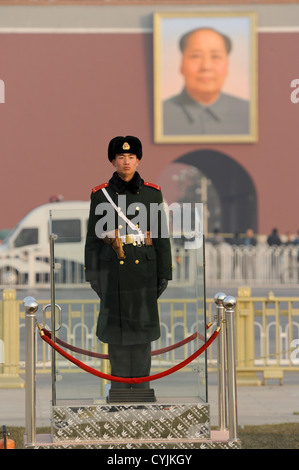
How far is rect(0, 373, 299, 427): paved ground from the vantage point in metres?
7.66

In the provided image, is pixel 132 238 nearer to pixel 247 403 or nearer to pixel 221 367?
pixel 221 367

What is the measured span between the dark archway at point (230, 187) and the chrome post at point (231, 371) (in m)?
24.7

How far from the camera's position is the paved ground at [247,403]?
25.1ft

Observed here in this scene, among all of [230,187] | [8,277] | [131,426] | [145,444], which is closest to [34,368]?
[131,426]

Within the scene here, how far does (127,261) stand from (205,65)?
24002 mm

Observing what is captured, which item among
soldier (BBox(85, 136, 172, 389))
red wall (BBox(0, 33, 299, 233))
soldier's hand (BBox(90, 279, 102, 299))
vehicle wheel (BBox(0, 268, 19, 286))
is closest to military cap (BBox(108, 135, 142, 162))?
soldier (BBox(85, 136, 172, 389))

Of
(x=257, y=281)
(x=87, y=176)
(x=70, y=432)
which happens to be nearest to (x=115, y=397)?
(x=70, y=432)

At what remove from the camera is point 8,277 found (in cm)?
2122

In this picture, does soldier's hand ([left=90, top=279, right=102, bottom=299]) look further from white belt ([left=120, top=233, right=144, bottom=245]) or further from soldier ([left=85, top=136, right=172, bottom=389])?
white belt ([left=120, top=233, right=144, bottom=245])

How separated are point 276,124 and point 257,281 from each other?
780 cm

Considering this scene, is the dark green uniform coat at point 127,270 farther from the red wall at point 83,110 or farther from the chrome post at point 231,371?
the red wall at point 83,110

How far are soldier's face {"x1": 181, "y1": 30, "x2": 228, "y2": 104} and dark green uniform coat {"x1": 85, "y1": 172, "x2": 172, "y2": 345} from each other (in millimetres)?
23709

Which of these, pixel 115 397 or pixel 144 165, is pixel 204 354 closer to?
pixel 115 397

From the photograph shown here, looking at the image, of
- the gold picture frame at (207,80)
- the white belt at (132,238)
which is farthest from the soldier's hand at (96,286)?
the gold picture frame at (207,80)
